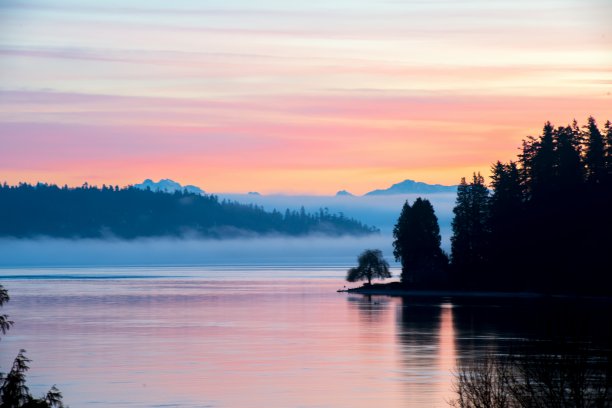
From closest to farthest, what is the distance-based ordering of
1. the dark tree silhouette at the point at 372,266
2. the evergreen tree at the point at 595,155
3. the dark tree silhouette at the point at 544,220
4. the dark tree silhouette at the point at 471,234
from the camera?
the dark tree silhouette at the point at 544,220 → the evergreen tree at the point at 595,155 → the dark tree silhouette at the point at 471,234 → the dark tree silhouette at the point at 372,266

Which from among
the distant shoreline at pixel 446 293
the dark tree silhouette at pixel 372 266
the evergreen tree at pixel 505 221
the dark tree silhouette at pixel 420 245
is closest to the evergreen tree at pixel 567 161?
the evergreen tree at pixel 505 221

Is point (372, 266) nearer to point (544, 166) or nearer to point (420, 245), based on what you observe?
point (420, 245)

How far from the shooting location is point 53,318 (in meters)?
130

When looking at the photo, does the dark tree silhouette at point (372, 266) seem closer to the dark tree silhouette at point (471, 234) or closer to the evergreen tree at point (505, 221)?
the dark tree silhouette at point (471, 234)

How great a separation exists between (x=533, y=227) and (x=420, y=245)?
24622mm

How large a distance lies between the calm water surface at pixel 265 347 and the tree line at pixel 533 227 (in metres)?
7.63

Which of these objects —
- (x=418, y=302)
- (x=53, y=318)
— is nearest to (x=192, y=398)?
(x=53, y=318)

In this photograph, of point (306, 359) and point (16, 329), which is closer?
point (306, 359)

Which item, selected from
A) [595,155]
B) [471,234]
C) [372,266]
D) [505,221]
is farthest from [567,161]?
[372,266]

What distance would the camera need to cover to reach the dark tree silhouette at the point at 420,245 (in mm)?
173000

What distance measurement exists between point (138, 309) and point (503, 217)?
53.5 meters

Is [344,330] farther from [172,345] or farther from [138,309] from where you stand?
[138,309]

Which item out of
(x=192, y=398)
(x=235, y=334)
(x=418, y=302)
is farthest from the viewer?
(x=418, y=302)

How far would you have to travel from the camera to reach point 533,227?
502ft
